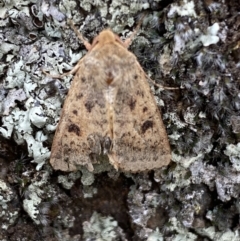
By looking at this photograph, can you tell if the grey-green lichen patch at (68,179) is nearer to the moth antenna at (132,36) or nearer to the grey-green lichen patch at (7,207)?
the grey-green lichen patch at (7,207)

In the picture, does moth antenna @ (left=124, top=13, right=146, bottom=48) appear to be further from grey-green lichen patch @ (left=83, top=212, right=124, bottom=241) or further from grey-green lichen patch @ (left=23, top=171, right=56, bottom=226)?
grey-green lichen patch @ (left=83, top=212, right=124, bottom=241)

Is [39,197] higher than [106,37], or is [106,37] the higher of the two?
[106,37]

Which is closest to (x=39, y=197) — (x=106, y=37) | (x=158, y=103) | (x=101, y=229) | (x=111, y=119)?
(x=101, y=229)

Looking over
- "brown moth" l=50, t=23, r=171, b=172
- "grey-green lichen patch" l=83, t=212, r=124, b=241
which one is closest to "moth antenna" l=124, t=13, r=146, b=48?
"brown moth" l=50, t=23, r=171, b=172

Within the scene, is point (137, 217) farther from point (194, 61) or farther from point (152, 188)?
point (194, 61)

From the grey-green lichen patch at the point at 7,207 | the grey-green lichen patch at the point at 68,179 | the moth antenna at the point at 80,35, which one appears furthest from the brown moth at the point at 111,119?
→ the grey-green lichen patch at the point at 7,207

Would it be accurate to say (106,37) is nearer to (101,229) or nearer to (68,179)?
(68,179)

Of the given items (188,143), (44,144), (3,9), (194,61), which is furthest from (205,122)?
(3,9)

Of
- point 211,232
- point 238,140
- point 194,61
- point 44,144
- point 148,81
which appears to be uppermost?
point 194,61
